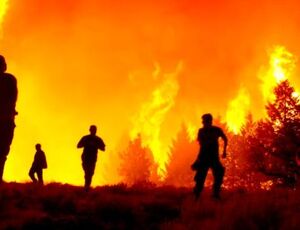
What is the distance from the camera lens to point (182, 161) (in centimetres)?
6581

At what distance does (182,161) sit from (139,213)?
5278 cm

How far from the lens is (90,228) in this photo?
39.1 feet

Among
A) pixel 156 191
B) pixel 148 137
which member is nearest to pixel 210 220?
pixel 156 191

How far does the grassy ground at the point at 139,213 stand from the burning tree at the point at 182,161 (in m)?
45.6

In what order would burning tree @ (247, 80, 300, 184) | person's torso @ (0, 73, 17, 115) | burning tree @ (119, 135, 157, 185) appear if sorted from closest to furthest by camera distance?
person's torso @ (0, 73, 17, 115), burning tree @ (247, 80, 300, 184), burning tree @ (119, 135, 157, 185)

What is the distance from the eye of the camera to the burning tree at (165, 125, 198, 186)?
61.7m

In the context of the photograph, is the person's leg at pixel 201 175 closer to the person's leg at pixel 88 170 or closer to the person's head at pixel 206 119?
the person's head at pixel 206 119

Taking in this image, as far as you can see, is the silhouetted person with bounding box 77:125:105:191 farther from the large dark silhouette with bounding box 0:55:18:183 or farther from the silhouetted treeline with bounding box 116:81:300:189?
the silhouetted treeline with bounding box 116:81:300:189

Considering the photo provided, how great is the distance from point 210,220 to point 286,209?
156 cm

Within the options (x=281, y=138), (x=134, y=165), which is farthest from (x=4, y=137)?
(x=134, y=165)

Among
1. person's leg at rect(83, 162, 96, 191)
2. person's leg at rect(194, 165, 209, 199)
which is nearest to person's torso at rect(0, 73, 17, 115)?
person's leg at rect(194, 165, 209, 199)

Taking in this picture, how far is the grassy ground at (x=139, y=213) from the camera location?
11.2 metres

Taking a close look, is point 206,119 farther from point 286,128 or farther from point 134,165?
point 134,165

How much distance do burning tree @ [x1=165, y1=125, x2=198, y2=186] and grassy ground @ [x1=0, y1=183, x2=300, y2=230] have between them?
45.6m
